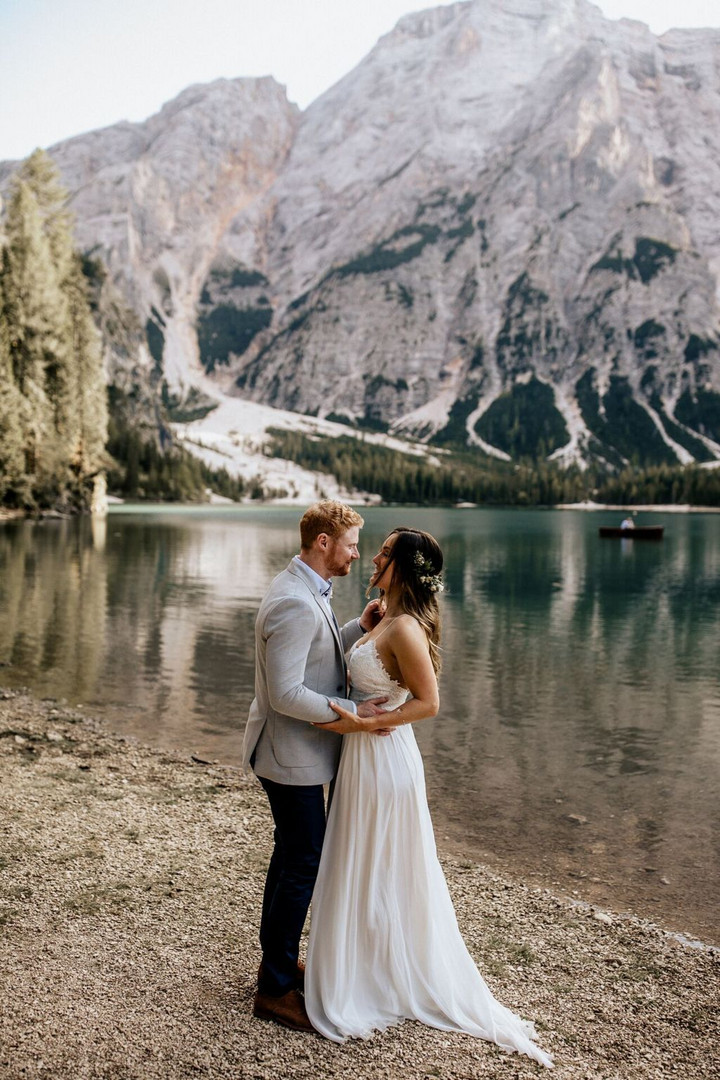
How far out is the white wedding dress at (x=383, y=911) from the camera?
7.00m

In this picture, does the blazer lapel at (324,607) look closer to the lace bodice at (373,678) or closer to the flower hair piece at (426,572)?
the lace bodice at (373,678)

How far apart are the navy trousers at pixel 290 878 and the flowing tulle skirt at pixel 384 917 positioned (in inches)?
5.1

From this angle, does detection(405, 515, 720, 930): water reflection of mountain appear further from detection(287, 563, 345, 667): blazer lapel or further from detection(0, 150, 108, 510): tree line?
detection(0, 150, 108, 510): tree line

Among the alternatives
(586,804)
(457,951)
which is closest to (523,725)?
(586,804)

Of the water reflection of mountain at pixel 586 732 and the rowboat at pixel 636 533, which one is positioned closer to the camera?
the water reflection of mountain at pixel 586 732

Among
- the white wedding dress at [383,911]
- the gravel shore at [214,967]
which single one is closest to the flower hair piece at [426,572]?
the white wedding dress at [383,911]

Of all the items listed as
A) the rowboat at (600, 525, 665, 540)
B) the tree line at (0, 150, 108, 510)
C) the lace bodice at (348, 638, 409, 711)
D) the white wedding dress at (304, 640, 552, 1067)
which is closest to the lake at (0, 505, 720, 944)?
the white wedding dress at (304, 640, 552, 1067)

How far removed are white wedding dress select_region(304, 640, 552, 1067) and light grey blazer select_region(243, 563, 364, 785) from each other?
0.24 meters

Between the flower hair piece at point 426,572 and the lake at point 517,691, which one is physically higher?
the flower hair piece at point 426,572

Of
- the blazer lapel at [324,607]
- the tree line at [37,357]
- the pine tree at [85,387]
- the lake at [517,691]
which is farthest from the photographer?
the pine tree at [85,387]

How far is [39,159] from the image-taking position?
10850 centimetres

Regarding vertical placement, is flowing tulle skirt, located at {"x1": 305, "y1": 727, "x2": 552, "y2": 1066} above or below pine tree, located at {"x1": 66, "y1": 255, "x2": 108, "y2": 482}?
below

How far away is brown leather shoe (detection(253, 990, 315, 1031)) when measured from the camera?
6.92 metres

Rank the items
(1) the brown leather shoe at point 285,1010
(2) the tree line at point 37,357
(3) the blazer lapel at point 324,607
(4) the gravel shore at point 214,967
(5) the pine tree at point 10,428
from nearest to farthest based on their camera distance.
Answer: (4) the gravel shore at point 214,967, (1) the brown leather shoe at point 285,1010, (3) the blazer lapel at point 324,607, (5) the pine tree at point 10,428, (2) the tree line at point 37,357
